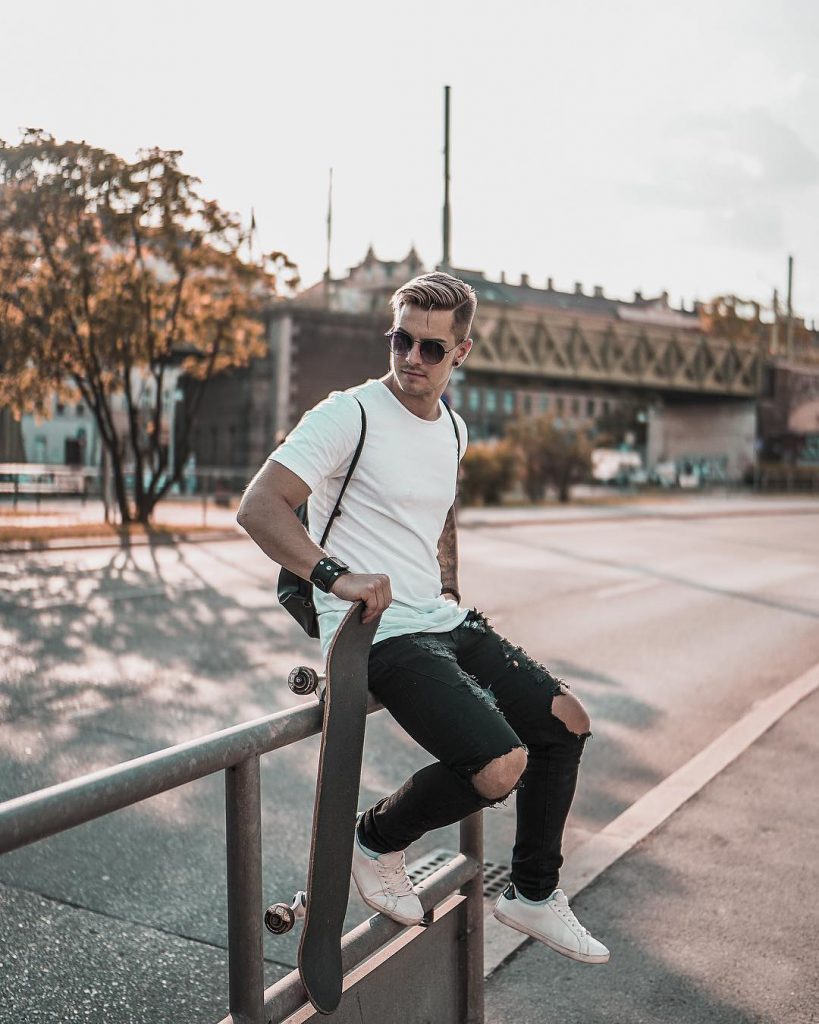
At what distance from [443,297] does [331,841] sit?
1445 mm

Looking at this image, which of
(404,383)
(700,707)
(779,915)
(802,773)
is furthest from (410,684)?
(700,707)

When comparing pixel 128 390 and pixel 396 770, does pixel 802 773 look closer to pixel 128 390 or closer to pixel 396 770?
pixel 396 770

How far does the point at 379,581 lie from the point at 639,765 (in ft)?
13.5

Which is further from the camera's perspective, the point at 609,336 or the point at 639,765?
the point at 609,336

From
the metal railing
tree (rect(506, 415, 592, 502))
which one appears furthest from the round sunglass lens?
tree (rect(506, 415, 592, 502))

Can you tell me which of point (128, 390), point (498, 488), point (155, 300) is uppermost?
point (155, 300)

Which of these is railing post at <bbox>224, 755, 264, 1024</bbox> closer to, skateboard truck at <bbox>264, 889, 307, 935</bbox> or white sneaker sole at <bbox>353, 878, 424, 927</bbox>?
skateboard truck at <bbox>264, 889, 307, 935</bbox>

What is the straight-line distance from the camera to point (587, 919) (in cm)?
396

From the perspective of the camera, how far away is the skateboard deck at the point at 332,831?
2309 mm

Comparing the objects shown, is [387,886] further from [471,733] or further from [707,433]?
[707,433]

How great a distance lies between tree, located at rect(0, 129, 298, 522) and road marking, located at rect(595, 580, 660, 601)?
11606 millimetres

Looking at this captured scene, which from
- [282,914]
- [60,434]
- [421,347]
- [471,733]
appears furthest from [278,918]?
[60,434]

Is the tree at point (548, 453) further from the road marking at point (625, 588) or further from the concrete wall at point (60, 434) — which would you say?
the road marking at point (625, 588)

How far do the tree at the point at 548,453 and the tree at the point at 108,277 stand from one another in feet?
57.5
